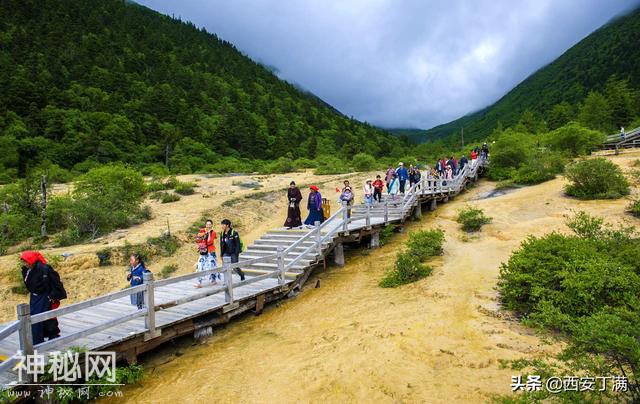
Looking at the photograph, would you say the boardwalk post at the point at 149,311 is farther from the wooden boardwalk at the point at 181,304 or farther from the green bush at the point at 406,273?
the green bush at the point at 406,273

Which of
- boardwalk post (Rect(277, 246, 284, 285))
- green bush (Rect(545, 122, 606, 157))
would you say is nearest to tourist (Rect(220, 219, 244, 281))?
boardwalk post (Rect(277, 246, 284, 285))

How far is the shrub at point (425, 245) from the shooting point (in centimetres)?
1224

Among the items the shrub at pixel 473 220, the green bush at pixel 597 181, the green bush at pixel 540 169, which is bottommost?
the shrub at pixel 473 220

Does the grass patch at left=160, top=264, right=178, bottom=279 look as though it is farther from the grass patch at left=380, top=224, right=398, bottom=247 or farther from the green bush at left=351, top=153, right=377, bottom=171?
the green bush at left=351, top=153, right=377, bottom=171

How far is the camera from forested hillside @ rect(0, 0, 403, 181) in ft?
154

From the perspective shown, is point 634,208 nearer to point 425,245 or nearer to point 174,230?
point 425,245

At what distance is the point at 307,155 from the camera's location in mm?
65312

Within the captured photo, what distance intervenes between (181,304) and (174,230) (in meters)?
9.08

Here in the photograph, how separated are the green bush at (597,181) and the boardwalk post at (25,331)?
19714 mm

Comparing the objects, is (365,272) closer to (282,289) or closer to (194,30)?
(282,289)

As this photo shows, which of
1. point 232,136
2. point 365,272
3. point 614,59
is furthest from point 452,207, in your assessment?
point 614,59

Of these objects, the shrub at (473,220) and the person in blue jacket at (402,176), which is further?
the person in blue jacket at (402,176)

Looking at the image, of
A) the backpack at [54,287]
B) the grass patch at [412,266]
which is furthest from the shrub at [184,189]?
the backpack at [54,287]

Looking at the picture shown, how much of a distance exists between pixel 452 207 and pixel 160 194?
55.0ft
